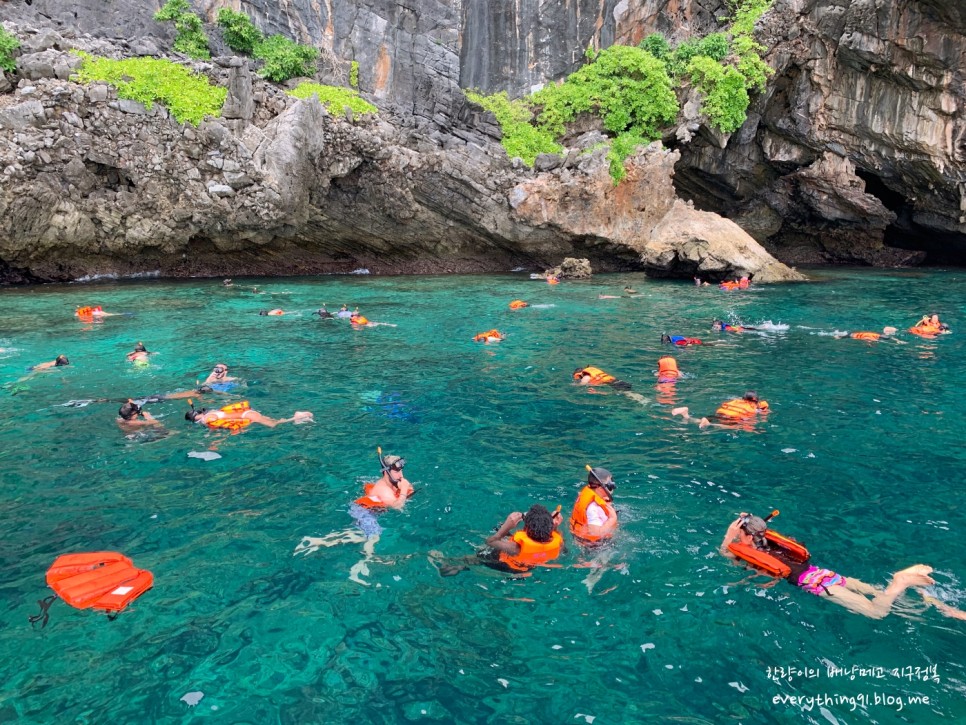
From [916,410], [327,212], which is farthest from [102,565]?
[327,212]

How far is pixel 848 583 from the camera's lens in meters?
5.49

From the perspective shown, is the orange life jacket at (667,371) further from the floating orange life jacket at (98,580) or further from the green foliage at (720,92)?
the green foliage at (720,92)

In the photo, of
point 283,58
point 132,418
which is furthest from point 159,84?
point 132,418

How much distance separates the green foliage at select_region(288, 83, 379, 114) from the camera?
23562 millimetres

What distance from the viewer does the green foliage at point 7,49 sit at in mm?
19953

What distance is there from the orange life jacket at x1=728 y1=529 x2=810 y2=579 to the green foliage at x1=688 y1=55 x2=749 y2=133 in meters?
24.0

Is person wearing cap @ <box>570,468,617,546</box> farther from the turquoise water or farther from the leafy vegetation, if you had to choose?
the leafy vegetation

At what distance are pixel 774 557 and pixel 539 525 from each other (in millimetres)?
1981

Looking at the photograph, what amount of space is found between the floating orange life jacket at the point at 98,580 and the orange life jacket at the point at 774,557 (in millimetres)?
4992

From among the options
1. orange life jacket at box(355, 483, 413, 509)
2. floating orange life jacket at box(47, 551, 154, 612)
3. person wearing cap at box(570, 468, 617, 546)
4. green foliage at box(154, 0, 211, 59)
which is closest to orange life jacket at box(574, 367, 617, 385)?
person wearing cap at box(570, 468, 617, 546)

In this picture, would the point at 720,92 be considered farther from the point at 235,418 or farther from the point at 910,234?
the point at 235,418

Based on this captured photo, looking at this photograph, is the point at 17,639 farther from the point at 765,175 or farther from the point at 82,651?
the point at 765,175

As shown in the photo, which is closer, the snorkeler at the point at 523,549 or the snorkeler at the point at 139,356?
the snorkeler at the point at 523,549

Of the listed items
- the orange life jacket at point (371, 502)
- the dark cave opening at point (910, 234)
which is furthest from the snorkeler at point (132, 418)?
the dark cave opening at point (910, 234)
